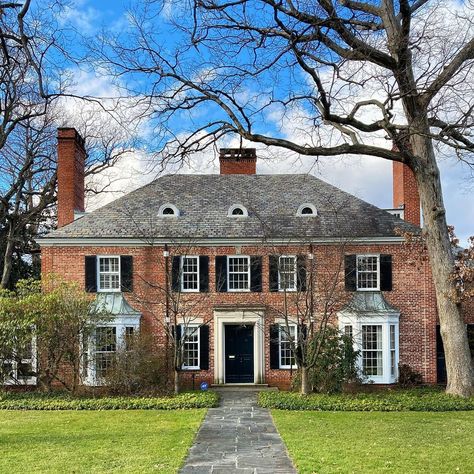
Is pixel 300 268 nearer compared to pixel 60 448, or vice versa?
pixel 60 448

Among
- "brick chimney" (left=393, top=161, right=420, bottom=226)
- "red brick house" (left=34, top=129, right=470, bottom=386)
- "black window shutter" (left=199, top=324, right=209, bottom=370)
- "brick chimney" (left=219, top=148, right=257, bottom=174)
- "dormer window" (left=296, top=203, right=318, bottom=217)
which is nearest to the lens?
"red brick house" (left=34, top=129, right=470, bottom=386)

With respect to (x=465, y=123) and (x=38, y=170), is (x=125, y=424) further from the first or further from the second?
(x=38, y=170)

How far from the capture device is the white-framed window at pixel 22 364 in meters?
18.7

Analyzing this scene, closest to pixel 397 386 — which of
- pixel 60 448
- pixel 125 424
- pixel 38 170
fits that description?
pixel 125 424

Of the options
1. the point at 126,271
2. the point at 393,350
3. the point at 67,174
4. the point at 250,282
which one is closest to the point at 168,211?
the point at 126,271

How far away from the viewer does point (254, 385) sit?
69.9 ft

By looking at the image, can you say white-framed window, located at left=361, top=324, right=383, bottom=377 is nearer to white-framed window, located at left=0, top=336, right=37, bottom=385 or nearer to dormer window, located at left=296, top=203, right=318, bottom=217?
dormer window, located at left=296, top=203, right=318, bottom=217

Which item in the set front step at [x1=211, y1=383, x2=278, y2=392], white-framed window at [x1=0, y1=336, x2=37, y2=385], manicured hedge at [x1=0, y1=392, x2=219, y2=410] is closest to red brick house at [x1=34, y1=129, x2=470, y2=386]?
front step at [x1=211, y1=383, x2=278, y2=392]

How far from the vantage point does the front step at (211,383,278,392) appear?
817 inches

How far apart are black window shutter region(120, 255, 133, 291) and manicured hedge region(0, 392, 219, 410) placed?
4802 millimetres

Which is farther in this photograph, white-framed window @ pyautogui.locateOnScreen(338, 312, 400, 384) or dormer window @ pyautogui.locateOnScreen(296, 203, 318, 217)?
dormer window @ pyautogui.locateOnScreen(296, 203, 318, 217)

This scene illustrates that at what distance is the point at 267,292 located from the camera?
2178 centimetres

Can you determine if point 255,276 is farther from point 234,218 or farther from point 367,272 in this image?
point 367,272

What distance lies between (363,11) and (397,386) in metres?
11.6
